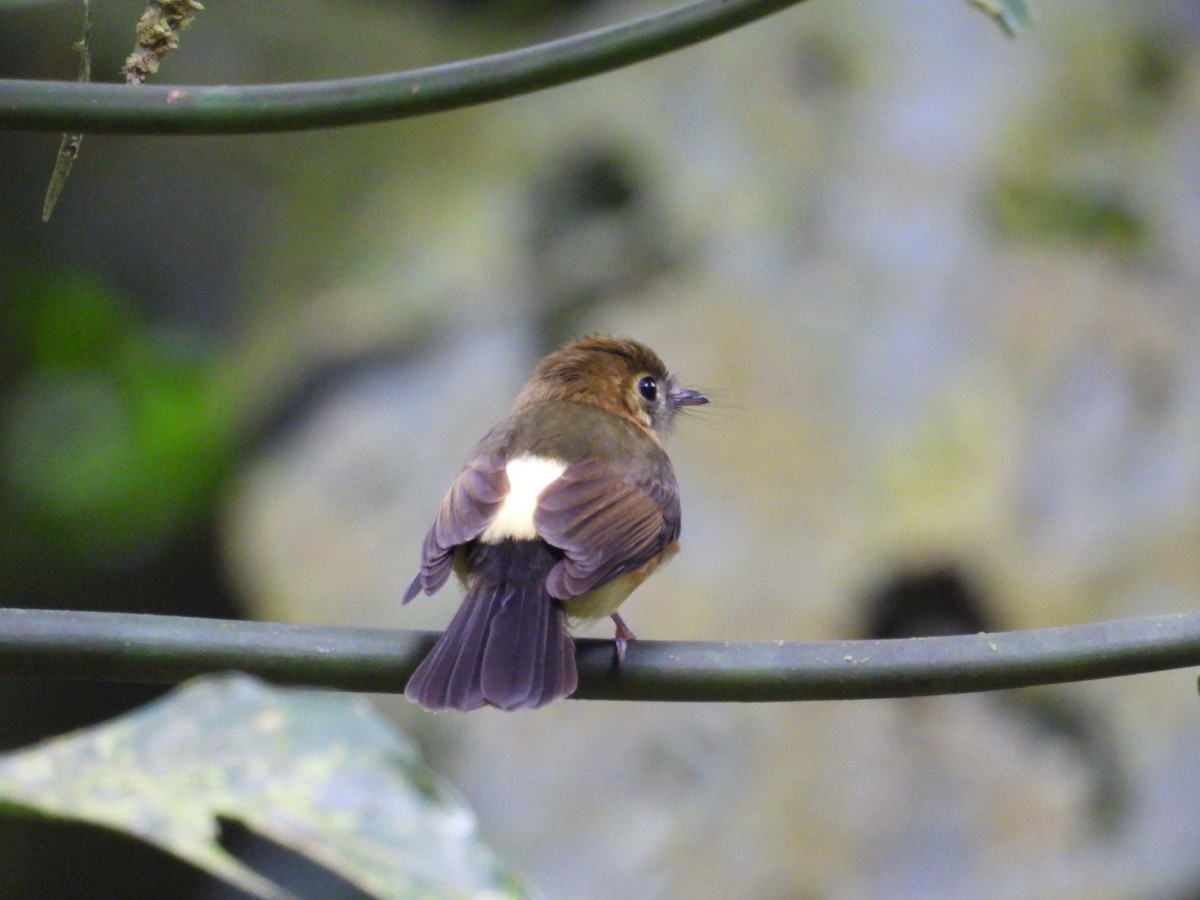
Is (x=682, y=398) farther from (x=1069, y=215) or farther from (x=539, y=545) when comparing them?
(x=1069, y=215)

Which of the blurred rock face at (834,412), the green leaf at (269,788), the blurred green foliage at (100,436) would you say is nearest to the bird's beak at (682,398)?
the blurred rock face at (834,412)

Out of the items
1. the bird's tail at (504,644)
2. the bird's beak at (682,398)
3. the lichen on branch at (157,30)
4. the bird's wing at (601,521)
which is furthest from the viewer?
the bird's beak at (682,398)

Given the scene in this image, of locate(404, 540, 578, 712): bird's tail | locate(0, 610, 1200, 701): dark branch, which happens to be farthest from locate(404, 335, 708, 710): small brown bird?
locate(0, 610, 1200, 701): dark branch

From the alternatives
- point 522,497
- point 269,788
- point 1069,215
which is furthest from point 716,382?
point 269,788

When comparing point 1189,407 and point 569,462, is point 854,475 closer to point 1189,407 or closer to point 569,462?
point 1189,407

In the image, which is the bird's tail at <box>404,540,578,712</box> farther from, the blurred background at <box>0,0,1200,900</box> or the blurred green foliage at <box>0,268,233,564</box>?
the blurred green foliage at <box>0,268,233,564</box>

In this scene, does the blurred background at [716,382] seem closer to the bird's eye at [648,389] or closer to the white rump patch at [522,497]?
the bird's eye at [648,389]
